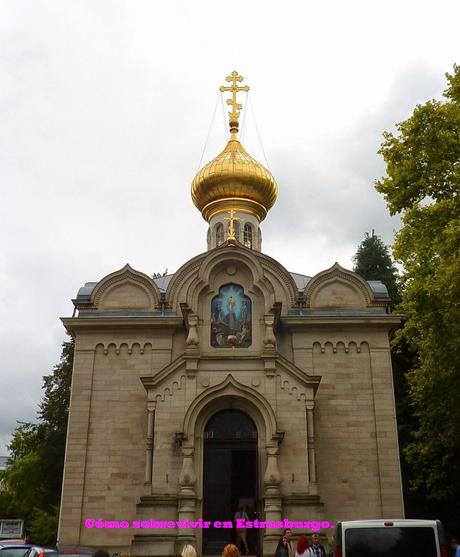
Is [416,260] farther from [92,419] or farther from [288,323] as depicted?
[92,419]

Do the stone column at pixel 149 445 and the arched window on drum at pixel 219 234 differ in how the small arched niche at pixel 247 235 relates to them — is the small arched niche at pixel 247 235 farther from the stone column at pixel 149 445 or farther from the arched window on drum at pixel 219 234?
the stone column at pixel 149 445

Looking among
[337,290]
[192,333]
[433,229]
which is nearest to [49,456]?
[192,333]

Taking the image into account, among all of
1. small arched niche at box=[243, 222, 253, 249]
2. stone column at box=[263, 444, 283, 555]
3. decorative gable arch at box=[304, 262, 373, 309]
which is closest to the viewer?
stone column at box=[263, 444, 283, 555]

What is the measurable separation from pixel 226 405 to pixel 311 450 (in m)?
2.51

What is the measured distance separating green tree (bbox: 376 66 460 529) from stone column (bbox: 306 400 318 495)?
10.2ft

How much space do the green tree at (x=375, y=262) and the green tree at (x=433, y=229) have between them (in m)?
11.9

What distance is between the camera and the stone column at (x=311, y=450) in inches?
654

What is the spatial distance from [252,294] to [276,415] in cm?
371

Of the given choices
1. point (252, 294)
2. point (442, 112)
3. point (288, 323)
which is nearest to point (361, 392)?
point (288, 323)

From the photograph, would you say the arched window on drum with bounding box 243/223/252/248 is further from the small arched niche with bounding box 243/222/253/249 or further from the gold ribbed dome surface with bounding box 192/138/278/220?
the gold ribbed dome surface with bounding box 192/138/278/220

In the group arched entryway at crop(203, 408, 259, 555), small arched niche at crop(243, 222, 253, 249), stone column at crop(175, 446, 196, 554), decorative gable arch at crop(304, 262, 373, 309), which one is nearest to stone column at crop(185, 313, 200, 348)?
arched entryway at crop(203, 408, 259, 555)

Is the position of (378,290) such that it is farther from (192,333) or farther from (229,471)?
(229,471)

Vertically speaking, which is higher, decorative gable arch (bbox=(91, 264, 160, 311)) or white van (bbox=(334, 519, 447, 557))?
decorative gable arch (bbox=(91, 264, 160, 311))

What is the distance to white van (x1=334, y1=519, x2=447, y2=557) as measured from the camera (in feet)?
26.0
